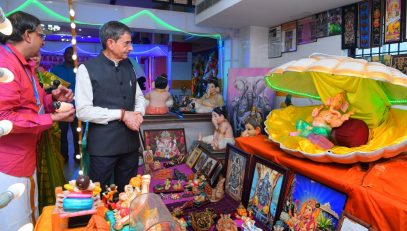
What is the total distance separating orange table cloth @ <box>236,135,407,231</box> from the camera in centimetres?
115

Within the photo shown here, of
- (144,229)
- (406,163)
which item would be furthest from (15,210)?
(406,163)

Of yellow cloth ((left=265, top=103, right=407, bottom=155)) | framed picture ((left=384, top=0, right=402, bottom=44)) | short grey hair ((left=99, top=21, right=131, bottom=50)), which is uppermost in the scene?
framed picture ((left=384, top=0, right=402, bottom=44))

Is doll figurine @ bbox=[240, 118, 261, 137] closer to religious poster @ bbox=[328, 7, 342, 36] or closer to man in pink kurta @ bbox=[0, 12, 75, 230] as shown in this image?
religious poster @ bbox=[328, 7, 342, 36]

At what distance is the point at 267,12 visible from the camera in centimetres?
284

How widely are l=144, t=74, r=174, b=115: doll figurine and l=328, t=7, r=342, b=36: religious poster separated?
6.01 feet

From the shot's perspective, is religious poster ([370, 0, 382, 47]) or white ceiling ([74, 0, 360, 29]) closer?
religious poster ([370, 0, 382, 47])

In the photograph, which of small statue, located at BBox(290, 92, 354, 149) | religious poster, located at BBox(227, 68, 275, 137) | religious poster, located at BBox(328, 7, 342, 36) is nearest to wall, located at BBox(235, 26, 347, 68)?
religious poster, located at BBox(227, 68, 275, 137)

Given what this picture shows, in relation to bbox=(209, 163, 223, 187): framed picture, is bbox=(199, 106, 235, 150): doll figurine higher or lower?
higher

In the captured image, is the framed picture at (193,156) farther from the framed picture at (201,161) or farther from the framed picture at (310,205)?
the framed picture at (310,205)

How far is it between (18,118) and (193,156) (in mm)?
2125

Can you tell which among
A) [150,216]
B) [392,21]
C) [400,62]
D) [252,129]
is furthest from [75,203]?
[392,21]

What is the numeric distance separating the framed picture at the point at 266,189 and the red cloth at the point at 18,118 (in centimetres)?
115

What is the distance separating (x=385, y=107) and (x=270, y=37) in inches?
83.8

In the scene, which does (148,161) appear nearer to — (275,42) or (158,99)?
(158,99)
